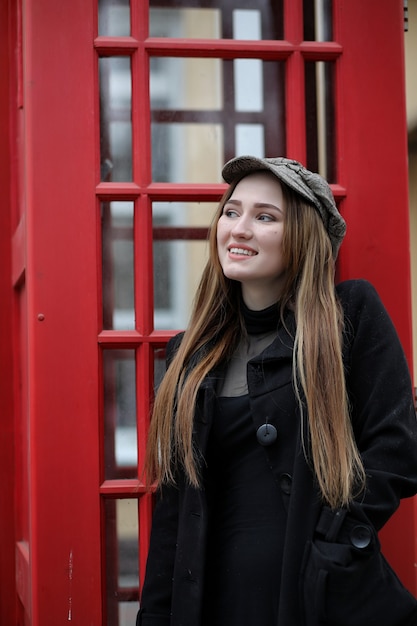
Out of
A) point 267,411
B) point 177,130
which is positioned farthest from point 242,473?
point 177,130

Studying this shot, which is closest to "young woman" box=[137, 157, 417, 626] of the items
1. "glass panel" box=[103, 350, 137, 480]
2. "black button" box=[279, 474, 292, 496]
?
"black button" box=[279, 474, 292, 496]

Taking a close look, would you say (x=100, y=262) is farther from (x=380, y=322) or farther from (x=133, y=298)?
(x=380, y=322)

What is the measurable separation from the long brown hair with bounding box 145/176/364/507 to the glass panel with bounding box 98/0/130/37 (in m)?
0.65

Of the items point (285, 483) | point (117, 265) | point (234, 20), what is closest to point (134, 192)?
point (117, 265)

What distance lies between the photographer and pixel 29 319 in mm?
2713

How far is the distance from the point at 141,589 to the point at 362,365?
0.98 meters

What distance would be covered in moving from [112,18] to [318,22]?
604 millimetres

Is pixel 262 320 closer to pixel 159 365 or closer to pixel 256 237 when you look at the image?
pixel 256 237

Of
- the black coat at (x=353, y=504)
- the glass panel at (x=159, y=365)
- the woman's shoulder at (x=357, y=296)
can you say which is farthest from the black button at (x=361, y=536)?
the glass panel at (x=159, y=365)

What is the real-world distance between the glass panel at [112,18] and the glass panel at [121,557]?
52.9 inches

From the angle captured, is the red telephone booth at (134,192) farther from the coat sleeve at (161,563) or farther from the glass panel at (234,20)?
the coat sleeve at (161,563)

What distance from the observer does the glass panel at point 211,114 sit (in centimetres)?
286

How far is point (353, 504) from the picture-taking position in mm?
2189

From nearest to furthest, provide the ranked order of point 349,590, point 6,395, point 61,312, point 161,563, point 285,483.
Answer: point 349,590
point 285,483
point 161,563
point 61,312
point 6,395
